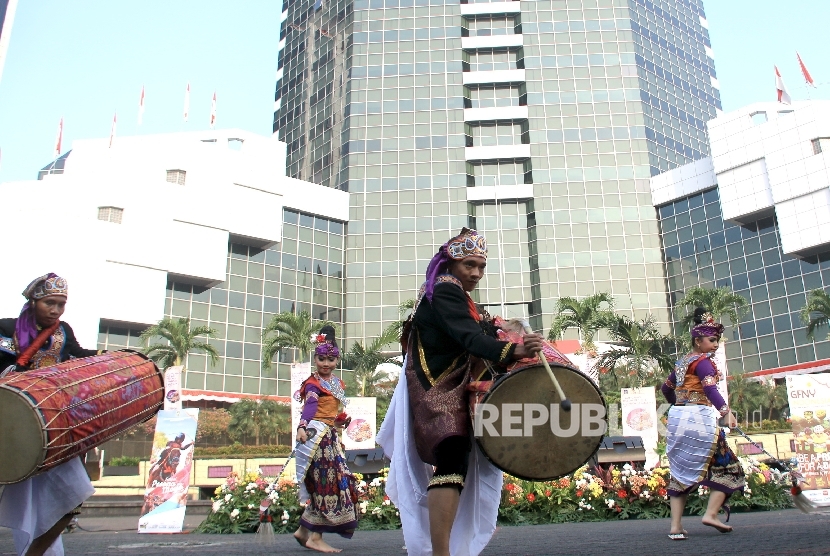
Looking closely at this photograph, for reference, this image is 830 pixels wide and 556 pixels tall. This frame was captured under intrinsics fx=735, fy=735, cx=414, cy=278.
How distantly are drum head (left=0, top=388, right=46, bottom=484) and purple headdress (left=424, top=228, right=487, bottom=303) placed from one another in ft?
7.30

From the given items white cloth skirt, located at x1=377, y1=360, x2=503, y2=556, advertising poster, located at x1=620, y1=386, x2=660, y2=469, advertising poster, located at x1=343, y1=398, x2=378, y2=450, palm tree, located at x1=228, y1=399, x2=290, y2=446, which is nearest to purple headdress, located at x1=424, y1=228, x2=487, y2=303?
white cloth skirt, located at x1=377, y1=360, x2=503, y2=556

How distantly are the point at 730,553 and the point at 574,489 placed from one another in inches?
272

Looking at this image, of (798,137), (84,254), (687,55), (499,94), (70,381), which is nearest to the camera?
(70,381)

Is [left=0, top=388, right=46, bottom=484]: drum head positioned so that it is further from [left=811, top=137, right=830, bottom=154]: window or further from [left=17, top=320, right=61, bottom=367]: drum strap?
[left=811, top=137, right=830, bottom=154]: window

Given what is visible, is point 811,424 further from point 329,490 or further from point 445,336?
point 445,336

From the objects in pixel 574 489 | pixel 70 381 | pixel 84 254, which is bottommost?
pixel 574 489

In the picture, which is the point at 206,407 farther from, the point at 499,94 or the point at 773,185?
the point at 773,185

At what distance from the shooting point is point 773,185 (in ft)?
160

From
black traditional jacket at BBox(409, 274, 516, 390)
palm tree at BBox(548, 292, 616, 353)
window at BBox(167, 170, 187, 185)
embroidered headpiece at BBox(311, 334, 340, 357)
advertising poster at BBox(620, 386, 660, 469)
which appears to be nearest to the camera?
black traditional jacket at BBox(409, 274, 516, 390)

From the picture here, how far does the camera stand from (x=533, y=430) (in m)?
3.47

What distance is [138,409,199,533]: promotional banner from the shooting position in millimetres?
11867

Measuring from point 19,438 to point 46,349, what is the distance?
969mm

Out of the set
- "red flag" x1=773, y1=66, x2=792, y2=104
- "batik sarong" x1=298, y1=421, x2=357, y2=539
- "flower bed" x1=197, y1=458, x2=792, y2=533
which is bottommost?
"flower bed" x1=197, y1=458, x2=792, y2=533

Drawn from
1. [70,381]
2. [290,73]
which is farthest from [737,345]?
[70,381]
